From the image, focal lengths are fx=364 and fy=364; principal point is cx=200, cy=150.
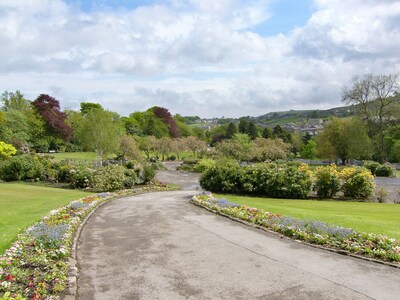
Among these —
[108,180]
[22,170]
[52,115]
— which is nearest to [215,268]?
[108,180]

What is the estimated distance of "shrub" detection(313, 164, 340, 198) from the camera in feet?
68.5

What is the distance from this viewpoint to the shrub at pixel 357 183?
20.8m

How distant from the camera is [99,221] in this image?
12.1m

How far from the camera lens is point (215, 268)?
6914mm

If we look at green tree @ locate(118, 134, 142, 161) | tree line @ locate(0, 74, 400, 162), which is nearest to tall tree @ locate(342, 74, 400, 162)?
tree line @ locate(0, 74, 400, 162)

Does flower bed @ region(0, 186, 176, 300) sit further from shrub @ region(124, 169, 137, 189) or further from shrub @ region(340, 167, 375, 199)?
shrub @ region(340, 167, 375, 199)

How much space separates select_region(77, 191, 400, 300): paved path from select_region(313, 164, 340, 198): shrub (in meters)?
12.0

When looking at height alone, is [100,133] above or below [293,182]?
above

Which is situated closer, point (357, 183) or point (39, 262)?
point (39, 262)

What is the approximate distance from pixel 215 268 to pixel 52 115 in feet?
197

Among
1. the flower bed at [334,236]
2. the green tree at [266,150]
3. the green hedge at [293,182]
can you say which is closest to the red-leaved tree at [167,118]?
the green tree at [266,150]

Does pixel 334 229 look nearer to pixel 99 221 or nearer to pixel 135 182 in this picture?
pixel 99 221

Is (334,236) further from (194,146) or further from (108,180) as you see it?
(194,146)

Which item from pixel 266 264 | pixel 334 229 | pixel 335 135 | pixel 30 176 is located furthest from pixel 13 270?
pixel 335 135
